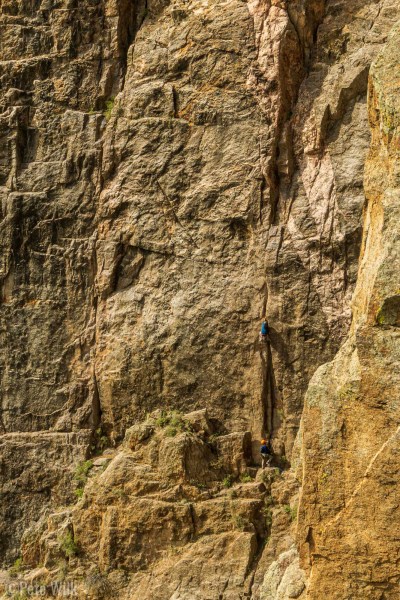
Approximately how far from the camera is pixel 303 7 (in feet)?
61.9

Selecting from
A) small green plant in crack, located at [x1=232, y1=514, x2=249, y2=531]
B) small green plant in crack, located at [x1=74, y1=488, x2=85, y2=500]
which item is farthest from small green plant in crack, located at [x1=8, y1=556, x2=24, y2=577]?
small green plant in crack, located at [x1=232, y1=514, x2=249, y2=531]

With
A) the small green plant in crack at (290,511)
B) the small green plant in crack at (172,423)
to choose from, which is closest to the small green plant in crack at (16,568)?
the small green plant in crack at (172,423)

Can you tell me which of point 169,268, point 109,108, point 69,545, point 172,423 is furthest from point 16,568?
point 109,108

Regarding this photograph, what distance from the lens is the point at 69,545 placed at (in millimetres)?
17688

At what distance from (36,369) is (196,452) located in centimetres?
451

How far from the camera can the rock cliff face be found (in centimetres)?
1750

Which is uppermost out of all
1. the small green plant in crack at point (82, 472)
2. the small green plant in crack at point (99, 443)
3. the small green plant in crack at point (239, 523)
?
the small green plant in crack at point (99, 443)

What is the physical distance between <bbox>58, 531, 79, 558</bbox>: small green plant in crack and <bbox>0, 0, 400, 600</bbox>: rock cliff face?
43 mm

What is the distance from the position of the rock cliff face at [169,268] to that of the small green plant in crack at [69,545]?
0.04 metres

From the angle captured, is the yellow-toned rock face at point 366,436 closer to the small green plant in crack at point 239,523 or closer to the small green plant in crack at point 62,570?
the small green plant in crack at point 239,523

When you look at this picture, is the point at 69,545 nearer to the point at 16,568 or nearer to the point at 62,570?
the point at 62,570

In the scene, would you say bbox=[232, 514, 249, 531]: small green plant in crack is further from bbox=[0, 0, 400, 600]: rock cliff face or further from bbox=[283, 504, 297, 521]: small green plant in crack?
bbox=[283, 504, 297, 521]: small green plant in crack

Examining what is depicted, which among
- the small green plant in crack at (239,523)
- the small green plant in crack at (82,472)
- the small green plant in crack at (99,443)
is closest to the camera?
the small green plant in crack at (239,523)

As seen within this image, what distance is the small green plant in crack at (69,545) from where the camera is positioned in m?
17.6
